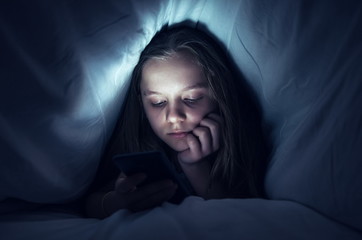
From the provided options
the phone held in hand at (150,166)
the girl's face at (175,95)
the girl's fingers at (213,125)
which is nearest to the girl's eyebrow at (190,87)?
the girl's face at (175,95)

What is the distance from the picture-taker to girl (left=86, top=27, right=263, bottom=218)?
94 cm

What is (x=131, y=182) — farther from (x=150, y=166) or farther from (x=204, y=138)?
(x=204, y=138)

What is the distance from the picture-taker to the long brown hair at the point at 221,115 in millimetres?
1020

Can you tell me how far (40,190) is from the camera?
27.3 inches

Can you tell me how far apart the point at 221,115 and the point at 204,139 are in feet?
0.39

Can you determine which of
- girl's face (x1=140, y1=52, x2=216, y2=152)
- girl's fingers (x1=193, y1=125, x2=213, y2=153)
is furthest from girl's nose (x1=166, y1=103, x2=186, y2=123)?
girl's fingers (x1=193, y1=125, x2=213, y2=153)

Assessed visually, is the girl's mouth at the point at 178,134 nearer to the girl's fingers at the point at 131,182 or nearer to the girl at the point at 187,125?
the girl at the point at 187,125

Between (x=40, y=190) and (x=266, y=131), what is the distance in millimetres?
718

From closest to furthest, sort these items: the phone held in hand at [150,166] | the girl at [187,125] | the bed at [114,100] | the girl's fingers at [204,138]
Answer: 1. the bed at [114,100]
2. the phone held in hand at [150,166]
3. the girl at [187,125]
4. the girl's fingers at [204,138]

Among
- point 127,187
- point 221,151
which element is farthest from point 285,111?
point 127,187

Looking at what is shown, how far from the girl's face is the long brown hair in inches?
1.3

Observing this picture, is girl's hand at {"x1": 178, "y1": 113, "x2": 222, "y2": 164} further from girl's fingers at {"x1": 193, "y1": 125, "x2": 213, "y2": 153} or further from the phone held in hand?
the phone held in hand

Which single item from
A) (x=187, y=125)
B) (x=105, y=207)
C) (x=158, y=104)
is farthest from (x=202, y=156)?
(x=105, y=207)

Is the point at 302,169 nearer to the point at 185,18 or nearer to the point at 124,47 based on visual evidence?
the point at 124,47
